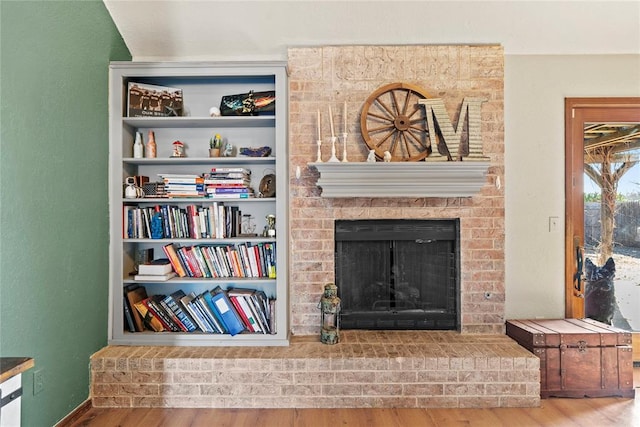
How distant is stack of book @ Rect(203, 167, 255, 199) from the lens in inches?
100

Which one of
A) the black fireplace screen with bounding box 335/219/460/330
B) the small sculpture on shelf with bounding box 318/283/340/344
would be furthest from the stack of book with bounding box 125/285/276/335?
the black fireplace screen with bounding box 335/219/460/330

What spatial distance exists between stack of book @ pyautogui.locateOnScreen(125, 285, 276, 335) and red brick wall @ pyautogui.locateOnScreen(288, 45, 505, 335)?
250 millimetres

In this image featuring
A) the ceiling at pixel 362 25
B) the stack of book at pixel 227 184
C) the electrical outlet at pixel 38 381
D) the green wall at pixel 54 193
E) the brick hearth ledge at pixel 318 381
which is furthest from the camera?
the stack of book at pixel 227 184

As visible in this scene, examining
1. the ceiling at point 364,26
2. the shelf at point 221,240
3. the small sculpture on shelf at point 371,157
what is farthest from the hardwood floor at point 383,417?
the ceiling at point 364,26

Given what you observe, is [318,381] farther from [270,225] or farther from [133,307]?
[133,307]

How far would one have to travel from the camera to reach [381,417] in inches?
84.2

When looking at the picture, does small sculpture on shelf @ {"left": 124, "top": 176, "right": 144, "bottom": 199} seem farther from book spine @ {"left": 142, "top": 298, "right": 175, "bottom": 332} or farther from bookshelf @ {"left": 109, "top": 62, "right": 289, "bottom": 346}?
book spine @ {"left": 142, "top": 298, "right": 175, "bottom": 332}

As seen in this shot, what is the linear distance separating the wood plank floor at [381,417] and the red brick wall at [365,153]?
23.2 inches

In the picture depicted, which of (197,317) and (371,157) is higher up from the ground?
(371,157)

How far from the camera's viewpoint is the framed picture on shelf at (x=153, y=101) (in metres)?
2.55

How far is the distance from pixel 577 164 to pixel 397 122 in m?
1.40

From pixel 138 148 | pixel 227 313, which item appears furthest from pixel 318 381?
pixel 138 148

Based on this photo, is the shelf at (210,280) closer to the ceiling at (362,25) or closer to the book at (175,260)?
the book at (175,260)

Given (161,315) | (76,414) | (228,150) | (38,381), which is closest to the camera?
(38,381)
